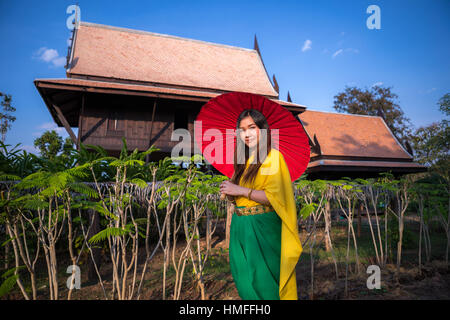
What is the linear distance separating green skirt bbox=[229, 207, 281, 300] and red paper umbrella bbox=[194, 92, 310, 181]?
0.50 m

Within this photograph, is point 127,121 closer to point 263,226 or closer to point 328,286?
point 328,286

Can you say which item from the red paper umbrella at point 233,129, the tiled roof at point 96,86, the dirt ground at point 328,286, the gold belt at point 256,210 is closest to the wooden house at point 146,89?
the tiled roof at point 96,86

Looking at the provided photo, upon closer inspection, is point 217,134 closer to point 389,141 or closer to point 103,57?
point 103,57

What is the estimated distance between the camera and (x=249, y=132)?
178 centimetres

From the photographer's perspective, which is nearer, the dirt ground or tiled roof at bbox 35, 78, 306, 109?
the dirt ground

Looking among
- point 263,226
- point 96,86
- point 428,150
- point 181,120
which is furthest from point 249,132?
point 428,150

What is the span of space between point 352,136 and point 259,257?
39.3 ft

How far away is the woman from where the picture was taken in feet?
5.06

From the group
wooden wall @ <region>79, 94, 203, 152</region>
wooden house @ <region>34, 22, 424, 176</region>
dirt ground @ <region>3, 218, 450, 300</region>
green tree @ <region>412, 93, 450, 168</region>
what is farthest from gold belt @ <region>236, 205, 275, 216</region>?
green tree @ <region>412, 93, 450, 168</region>

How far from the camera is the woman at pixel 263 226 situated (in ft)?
5.06

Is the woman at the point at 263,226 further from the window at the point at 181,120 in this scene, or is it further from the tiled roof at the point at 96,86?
the window at the point at 181,120

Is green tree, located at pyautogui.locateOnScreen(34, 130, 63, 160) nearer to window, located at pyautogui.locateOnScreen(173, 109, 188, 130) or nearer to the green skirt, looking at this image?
window, located at pyautogui.locateOnScreen(173, 109, 188, 130)

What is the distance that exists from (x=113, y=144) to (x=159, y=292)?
6.20m

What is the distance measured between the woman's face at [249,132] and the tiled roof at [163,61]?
8302 mm
